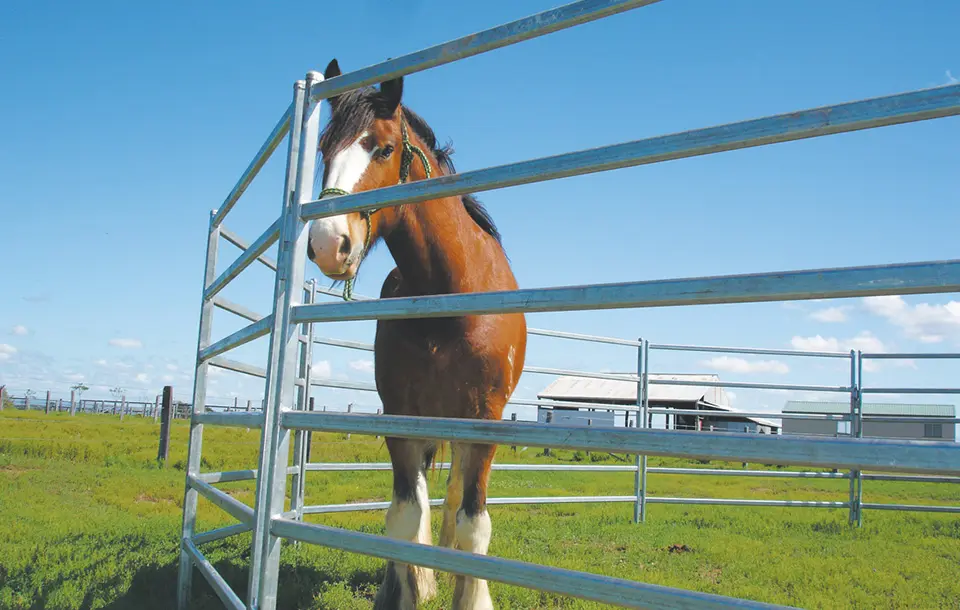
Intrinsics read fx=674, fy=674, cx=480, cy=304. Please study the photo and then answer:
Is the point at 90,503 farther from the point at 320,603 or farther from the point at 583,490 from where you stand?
the point at 583,490

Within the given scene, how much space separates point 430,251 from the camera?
9.57ft

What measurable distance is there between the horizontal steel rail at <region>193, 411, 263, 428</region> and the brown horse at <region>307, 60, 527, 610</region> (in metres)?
0.70

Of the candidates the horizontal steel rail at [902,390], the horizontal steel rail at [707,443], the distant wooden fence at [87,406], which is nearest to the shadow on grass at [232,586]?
the horizontal steel rail at [707,443]

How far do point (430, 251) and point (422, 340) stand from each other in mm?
392

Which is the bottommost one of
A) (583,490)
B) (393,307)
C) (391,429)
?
(583,490)

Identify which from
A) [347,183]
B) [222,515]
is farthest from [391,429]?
[222,515]

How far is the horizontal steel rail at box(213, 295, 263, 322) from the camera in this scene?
363 cm

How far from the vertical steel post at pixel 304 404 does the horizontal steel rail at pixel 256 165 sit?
1.57 meters

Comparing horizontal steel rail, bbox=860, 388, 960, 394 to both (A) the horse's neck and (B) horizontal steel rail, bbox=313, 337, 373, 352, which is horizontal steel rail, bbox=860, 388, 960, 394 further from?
(A) the horse's neck

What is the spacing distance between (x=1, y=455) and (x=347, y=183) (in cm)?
1118

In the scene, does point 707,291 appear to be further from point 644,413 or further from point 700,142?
point 644,413

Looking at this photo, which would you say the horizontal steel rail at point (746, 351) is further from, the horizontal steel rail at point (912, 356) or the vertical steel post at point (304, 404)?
the vertical steel post at point (304, 404)

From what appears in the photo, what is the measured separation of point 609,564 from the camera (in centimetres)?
415

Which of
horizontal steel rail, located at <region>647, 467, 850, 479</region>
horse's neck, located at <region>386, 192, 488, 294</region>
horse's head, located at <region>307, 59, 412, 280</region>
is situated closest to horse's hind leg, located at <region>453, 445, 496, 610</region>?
horse's neck, located at <region>386, 192, 488, 294</region>
